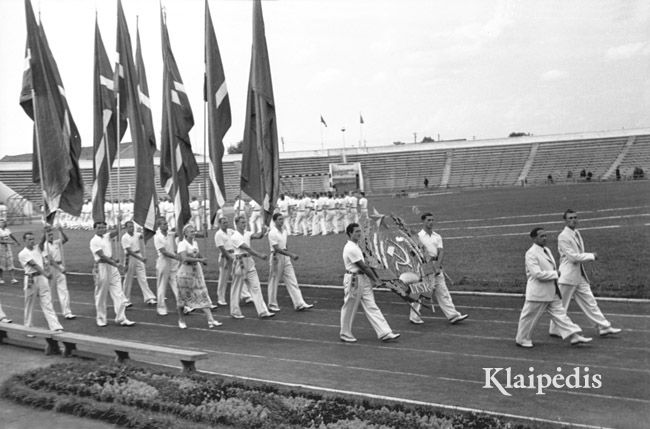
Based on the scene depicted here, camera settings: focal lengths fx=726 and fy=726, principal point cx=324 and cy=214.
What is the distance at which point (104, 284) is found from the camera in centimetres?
1427

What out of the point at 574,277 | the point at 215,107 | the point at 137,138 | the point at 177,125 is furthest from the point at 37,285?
the point at 574,277

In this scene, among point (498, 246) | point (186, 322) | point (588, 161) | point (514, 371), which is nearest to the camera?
point (514, 371)

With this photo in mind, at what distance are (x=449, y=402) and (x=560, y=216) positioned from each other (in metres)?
23.1

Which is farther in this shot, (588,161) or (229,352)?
(588,161)

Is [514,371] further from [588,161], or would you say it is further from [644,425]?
[588,161]

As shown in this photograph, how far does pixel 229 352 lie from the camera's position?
37.1 feet

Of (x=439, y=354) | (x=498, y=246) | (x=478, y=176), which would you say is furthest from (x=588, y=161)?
(x=439, y=354)

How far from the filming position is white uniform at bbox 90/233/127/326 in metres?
14.1

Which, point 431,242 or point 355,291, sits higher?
point 431,242

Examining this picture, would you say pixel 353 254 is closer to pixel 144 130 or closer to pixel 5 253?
pixel 144 130

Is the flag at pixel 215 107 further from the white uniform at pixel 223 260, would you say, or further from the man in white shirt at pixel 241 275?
the man in white shirt at pixel 241 275

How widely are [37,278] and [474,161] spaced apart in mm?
61778

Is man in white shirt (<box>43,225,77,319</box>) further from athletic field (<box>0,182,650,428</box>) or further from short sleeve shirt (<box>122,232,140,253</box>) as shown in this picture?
short sleeve shirt (<box>122,232,140,253</box>)

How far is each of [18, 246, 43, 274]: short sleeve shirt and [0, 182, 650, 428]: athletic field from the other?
1.51 meters
